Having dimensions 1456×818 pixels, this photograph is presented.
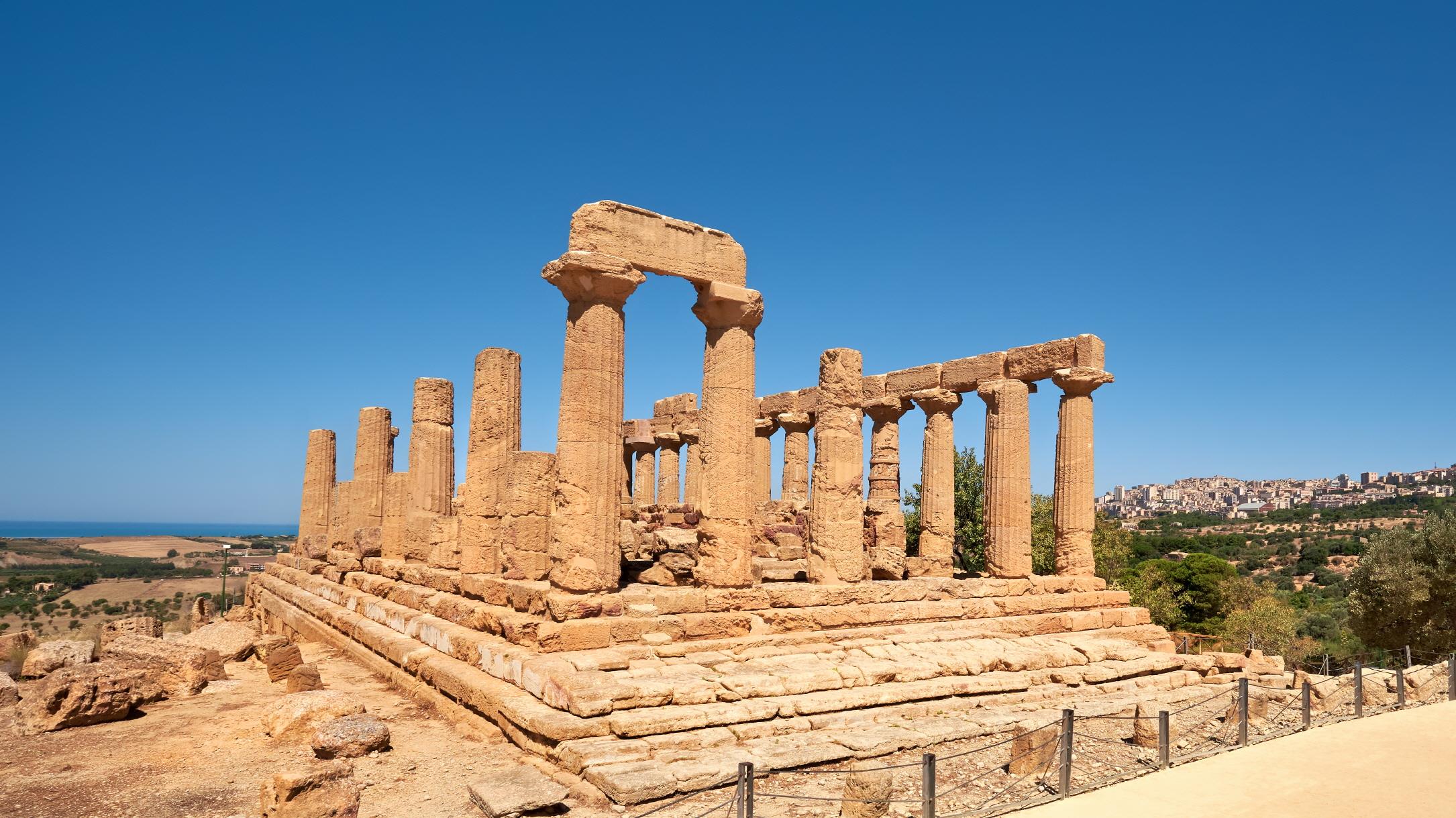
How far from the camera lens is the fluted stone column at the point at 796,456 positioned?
22438 millimetres

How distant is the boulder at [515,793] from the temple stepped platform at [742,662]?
0.33m

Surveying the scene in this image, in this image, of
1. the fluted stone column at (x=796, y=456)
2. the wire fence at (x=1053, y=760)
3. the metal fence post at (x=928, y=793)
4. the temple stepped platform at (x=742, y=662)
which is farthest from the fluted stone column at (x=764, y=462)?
the metal fence post at (x=928, y=793)

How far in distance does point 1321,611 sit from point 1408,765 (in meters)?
29.9

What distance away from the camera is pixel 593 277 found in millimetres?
11039

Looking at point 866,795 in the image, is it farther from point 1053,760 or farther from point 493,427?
point 493,427

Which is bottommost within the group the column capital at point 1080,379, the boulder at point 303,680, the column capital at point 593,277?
the boulder at point 303,680

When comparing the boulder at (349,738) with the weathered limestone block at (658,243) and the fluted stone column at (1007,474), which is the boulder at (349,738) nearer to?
the weathered limestone block at (658,243)

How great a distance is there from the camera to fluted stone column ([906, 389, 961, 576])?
57.6ft

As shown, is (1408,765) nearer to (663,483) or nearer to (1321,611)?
(663,483)

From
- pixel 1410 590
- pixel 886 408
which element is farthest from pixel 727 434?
pixel 1410 590

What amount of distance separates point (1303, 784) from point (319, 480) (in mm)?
23467

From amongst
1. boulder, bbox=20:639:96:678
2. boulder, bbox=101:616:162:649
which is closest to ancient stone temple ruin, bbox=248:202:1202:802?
boulder, bbox=101:616:162:649

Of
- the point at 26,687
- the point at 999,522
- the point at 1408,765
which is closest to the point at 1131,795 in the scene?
the point at 1408,765

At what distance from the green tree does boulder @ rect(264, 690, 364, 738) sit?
79.5 ft
